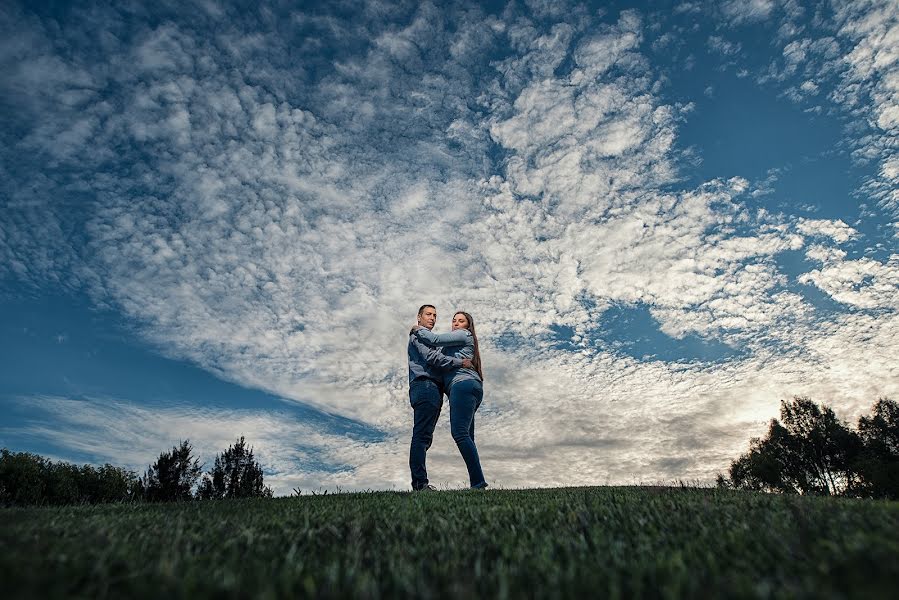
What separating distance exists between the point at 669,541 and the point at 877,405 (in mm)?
67118

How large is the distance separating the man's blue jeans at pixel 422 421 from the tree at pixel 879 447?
53.2 metres

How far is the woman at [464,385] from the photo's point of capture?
9.08 meters

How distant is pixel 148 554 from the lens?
2.83 meters

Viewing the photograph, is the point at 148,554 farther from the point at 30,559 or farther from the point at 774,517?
the point at 774,517

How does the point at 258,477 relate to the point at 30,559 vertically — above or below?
above

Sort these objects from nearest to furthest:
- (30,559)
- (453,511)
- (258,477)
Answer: (30,559) → (453,511) → (258,477)

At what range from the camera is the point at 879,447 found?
5091 cm

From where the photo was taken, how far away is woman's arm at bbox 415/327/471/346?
10.1m

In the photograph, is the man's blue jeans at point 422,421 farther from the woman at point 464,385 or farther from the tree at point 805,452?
the tree at point 805,452

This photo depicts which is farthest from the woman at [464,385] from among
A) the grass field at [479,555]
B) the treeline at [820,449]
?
the treeline at [820,449]

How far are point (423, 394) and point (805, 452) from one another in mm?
61502

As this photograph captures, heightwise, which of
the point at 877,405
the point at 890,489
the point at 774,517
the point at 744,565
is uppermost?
the point at 877,405

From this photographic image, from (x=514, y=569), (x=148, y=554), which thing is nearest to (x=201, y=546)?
(x=148, y=554)

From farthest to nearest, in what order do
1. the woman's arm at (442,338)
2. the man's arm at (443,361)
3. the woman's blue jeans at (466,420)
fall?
1. the woman's arm at (442,338)
2. the man's arm at (443,361)
3. the woman's blue jeans at (466,420)
